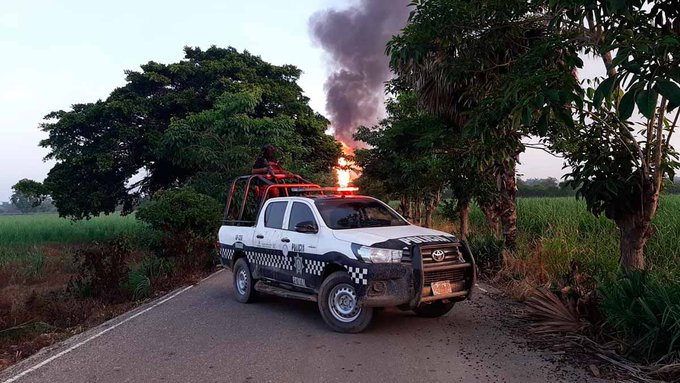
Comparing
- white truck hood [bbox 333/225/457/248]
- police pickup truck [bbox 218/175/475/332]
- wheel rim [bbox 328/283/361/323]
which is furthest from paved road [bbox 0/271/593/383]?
white truck hood [bbox 333/225/457/248]

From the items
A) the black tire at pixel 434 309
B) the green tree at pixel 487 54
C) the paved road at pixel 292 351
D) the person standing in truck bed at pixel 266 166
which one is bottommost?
the paved road at pixel 292 351

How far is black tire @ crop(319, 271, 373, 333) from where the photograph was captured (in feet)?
21.3

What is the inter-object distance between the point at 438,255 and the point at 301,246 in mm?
2068

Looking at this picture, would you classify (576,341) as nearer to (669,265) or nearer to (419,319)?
(419,319)

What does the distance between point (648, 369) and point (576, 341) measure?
1.02 meters

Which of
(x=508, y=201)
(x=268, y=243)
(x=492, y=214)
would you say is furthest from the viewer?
(x=492, y=214)

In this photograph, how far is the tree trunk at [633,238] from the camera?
7.07 metres

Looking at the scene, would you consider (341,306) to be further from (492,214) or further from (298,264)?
(492,214)

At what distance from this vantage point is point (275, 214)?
846 cm

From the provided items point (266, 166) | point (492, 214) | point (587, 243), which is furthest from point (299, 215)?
point (492, 214)

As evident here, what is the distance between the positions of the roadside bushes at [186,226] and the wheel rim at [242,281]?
148 inches

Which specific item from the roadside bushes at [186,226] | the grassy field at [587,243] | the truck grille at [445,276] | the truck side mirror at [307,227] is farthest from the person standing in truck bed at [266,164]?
the grassy field at [587,243]

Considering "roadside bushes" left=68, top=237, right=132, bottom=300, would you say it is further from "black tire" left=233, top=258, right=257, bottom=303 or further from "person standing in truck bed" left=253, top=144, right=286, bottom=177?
"person standing in truck bed" left=253, top=144, right=286, bottom=177

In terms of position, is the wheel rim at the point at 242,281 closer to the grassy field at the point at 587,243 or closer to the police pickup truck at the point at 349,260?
the police pickup truck at the point at 349,260
